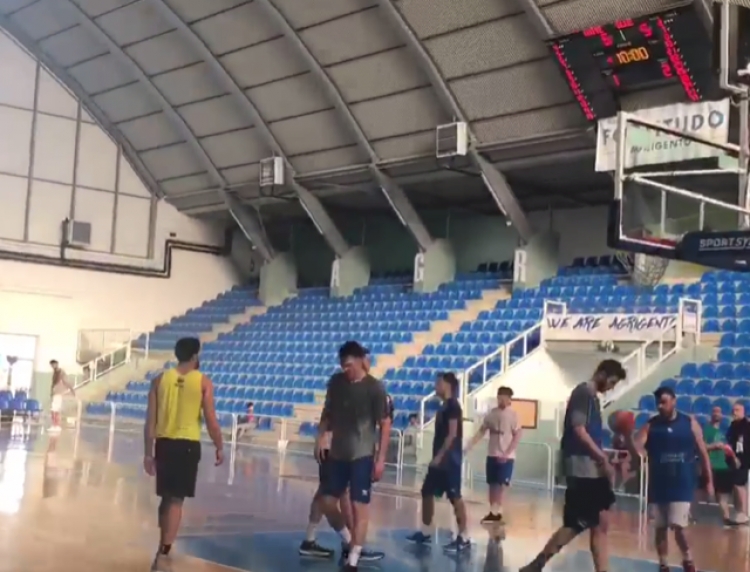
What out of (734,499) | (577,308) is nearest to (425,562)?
(734,499)

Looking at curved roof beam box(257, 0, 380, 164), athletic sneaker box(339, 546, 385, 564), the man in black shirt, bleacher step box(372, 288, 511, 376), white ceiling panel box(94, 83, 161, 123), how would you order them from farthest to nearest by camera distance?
white ceiling panel box(94, 83, 161, 123), bleacher step box(372, 288, 511, 376), curved roof beam box(257, 0, 380, 164), the man in black shirt, athletic sneaker box(339, 546, 385, 564)

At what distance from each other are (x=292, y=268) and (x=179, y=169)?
490 cm

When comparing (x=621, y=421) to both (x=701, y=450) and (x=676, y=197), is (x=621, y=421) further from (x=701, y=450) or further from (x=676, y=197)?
(x=701, y=450)

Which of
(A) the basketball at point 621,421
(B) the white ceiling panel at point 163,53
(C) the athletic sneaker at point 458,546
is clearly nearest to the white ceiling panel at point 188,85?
(B) the white ceiling panel at point 163,53

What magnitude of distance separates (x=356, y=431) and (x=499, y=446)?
4482 millimetres

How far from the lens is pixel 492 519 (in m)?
12.1

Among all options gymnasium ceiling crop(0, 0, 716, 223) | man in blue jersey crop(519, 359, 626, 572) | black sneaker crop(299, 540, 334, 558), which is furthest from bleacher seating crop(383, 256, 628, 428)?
man in blue jersey crop(519, 359, 626, 572)

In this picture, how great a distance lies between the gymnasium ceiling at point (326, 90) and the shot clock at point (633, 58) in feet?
1.52

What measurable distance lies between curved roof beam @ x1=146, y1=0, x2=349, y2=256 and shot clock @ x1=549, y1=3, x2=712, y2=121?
9904 millimetres

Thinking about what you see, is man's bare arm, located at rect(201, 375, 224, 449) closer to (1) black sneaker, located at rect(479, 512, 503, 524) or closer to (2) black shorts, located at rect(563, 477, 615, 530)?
(2) black shorts, located at rect(563, 477, 615, 530)

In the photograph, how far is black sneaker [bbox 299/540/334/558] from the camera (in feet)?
29.2

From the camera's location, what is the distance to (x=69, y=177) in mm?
31688

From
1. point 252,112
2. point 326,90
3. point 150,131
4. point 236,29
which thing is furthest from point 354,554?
point 150,131

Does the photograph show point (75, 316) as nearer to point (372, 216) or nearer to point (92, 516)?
point (372, 216)
